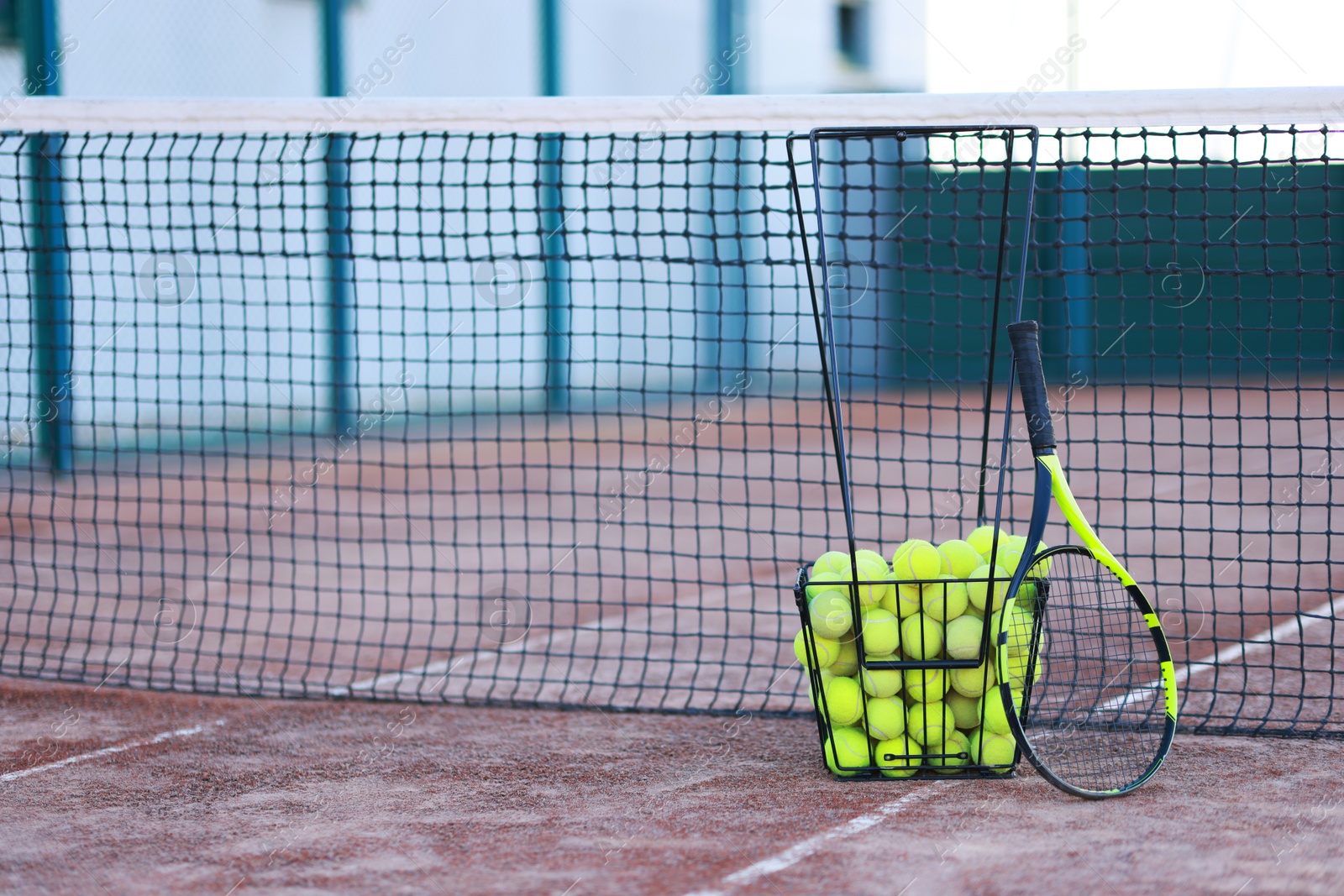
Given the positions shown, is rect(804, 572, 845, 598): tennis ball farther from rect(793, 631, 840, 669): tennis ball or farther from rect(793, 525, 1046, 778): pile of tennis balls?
rect(793, 631, 840, 669): tennis ball

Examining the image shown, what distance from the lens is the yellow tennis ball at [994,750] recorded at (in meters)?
3.39

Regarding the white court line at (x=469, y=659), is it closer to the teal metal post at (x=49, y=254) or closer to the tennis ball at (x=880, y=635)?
the tennis ball at (x=880, y=635)

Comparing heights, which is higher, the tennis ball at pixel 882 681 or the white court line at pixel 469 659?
the tennis ball at pixel 882 681

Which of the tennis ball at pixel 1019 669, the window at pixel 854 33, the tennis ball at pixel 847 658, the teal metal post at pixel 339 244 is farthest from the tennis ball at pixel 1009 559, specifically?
the window at pixel 854 33

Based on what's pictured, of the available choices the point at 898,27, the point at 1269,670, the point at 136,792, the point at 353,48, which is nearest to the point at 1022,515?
the point at 1269,670

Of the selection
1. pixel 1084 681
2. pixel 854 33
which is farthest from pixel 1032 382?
pixel 854 33

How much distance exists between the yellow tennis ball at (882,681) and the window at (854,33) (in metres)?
17.4

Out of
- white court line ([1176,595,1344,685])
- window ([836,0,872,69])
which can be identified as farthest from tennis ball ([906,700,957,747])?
window ([836,0,872,69])

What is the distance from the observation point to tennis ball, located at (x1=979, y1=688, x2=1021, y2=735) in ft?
10.9

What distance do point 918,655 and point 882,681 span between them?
0.38ft

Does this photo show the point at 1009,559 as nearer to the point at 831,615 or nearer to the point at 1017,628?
the point at 1017,628

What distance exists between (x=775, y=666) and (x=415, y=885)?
2115 mm

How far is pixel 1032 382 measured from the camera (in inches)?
126

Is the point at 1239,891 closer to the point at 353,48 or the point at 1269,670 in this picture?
the point at 1269,670
